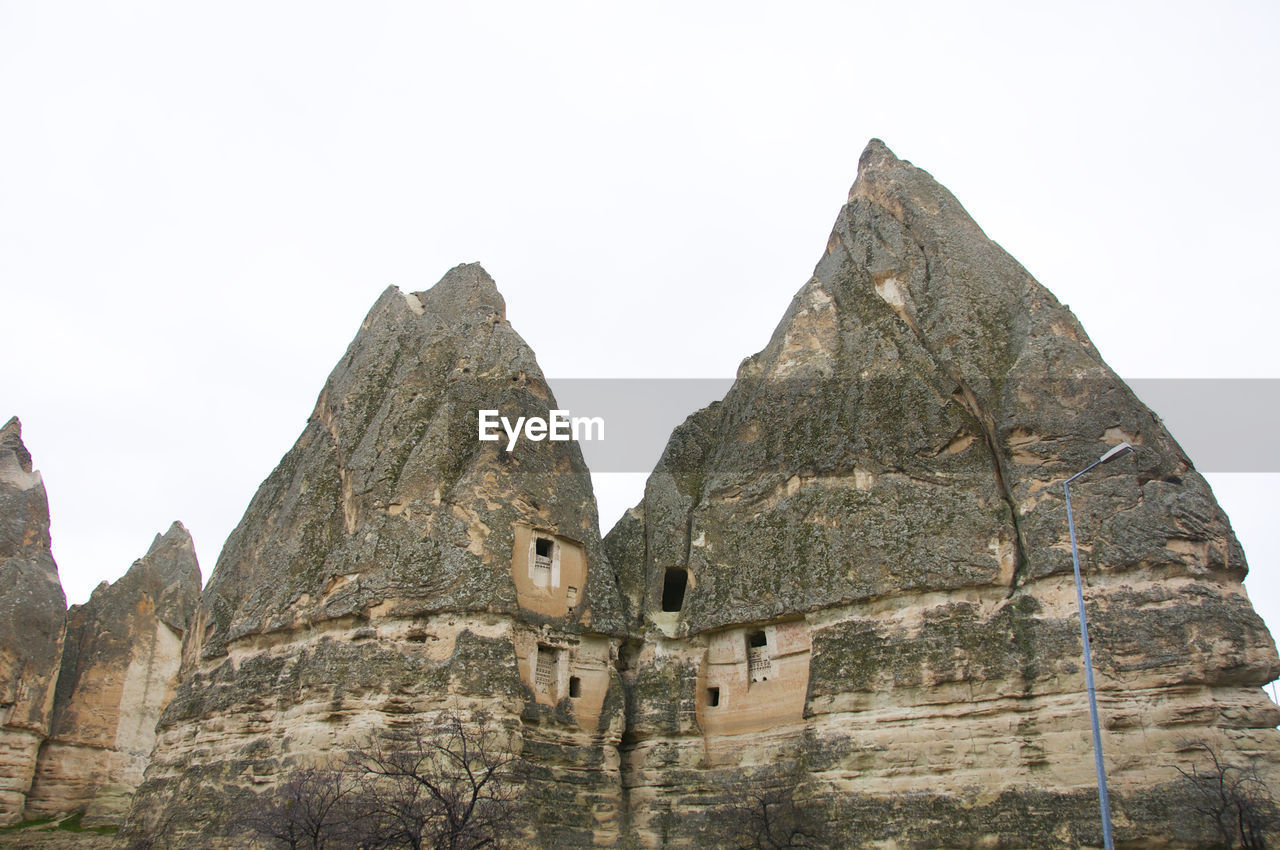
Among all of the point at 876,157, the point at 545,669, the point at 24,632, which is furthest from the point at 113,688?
the point at 876,157

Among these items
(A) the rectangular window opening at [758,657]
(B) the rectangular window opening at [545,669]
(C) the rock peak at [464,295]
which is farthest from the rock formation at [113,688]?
(A) the rectangular window opening at [758,657]

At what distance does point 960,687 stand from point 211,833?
17417 millimetres

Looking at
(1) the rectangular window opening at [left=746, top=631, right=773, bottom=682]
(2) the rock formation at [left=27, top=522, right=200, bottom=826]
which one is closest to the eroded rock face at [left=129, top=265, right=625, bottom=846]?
(1) the rectangular window opening at [left=746, top=631, right=773, bottom=682]

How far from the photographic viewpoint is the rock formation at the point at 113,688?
116 feet

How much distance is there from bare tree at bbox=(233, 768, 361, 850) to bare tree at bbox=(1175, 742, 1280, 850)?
1601 centimetres

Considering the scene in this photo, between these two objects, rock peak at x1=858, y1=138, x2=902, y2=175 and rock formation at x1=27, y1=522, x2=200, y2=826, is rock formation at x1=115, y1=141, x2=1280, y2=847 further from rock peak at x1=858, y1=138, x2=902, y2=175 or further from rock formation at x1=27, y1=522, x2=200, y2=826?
rock formation at x1=27, y1=522, x2=200, y2=826

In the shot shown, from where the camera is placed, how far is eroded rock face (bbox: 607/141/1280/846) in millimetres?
20969

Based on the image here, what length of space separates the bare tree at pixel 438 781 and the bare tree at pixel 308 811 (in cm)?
39

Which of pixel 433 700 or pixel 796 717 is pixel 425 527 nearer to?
pixel 433 700

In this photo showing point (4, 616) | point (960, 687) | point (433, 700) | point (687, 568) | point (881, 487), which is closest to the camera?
point (960, 687)

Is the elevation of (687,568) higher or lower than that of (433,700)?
higher

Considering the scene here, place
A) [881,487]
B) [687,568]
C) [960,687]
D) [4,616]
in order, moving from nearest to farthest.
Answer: [960,687]
[881,487]
[687,568]
[4,616]

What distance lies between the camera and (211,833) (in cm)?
2458

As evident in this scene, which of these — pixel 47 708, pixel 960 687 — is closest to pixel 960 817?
pixel 960 687
